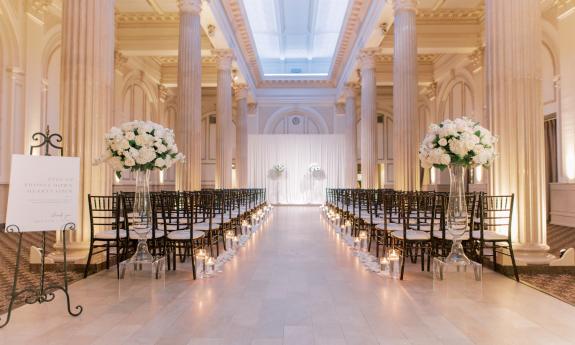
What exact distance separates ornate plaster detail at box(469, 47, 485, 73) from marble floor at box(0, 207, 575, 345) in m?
10.9

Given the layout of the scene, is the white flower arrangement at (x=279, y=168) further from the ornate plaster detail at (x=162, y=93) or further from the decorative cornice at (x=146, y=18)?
the decorative cornice at (x=146, y=18)

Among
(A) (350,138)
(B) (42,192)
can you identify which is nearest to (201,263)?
(B) (42,192)

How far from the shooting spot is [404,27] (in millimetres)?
9242

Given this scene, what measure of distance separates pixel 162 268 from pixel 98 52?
2988mm

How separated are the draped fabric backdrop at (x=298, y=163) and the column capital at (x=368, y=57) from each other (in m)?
7.02

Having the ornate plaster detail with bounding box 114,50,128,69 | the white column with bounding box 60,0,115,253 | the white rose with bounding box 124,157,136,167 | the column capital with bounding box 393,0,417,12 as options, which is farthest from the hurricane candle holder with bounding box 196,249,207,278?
the ornate plaster detail with bounding box 114,50,128,69

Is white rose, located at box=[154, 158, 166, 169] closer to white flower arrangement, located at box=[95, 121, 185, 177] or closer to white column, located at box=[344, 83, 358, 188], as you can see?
white flower arrangement, located at box=[95, 121, 185, 177]

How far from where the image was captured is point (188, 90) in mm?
9602

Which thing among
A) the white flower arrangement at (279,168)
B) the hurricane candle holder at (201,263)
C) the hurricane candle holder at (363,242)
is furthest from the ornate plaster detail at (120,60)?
the hurricane candle holder at (201,263)

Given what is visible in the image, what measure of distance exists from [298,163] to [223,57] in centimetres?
805

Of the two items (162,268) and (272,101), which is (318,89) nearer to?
(272,101)

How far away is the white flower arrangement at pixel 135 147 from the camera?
12.8 feet

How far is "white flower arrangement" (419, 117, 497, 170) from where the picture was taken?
3.90m

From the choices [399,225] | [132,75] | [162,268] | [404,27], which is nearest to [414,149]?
[404,27]
